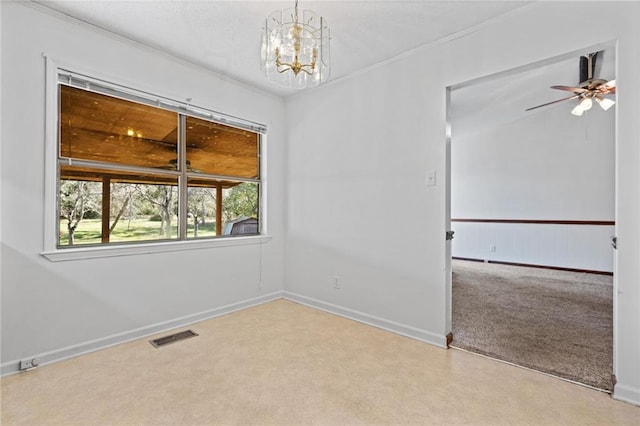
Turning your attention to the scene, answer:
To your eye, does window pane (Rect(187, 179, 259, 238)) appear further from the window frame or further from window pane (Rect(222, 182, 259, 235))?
the window frame

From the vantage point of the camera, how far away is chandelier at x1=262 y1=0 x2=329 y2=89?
1759mm

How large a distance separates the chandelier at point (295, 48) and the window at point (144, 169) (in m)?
1.40

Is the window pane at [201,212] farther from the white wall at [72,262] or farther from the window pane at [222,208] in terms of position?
the white wall at [72,262]

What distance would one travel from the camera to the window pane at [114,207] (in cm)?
229

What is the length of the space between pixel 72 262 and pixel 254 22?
2.21 metres

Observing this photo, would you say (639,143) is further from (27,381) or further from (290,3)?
(27,381)

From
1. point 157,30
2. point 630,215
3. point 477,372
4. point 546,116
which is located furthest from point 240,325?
point 546,116

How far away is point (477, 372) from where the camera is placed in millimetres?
2035

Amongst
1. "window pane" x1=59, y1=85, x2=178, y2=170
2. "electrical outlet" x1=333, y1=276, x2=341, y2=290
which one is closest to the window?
"window pane" x1=59, y1=85, x2=178, y2=170

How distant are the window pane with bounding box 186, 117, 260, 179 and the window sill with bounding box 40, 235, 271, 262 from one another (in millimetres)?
719

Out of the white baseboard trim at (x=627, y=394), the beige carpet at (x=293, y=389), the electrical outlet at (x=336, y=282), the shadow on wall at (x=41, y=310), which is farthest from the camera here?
the electrical outlet at (x=336, y=282)

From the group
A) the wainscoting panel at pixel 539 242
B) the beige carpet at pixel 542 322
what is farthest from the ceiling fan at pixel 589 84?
the wainscoting panel at pixel 539 242

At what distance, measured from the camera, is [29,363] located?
2008mm

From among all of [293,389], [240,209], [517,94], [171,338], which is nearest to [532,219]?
[517,94]
